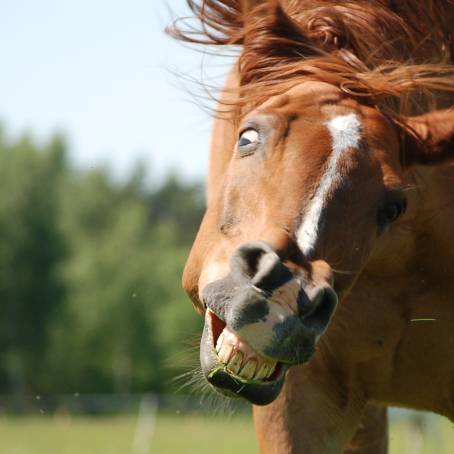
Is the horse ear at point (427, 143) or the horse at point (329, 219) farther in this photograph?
the horse ear at point (427, 143)

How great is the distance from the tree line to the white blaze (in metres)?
35.9

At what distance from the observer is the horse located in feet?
12.0

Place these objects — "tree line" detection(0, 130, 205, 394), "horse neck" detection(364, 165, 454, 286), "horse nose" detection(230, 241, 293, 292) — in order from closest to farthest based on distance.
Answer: "horse nose" detection(230, 241, 293, 292), "horse neck" detection(364, 165, 454, 286), "tree line" detection(0, 130, 205, 394)

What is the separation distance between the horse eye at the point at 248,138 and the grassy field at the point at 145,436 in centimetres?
1142

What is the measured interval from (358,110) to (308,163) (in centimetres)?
44

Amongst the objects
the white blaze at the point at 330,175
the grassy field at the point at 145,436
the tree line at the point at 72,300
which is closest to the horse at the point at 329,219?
the white blaze at the point at 330,175

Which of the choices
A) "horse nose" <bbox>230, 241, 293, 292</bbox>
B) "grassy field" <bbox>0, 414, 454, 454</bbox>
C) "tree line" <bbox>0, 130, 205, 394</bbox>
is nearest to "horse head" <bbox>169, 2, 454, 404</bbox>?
"horse nose" <bbox>230, 241, 293, 292</bbox>

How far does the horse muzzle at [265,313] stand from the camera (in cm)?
352

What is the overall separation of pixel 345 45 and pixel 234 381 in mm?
1742

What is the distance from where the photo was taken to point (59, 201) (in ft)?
199

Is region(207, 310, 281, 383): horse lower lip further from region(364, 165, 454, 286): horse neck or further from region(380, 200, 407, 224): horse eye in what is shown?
region(364, 165, 454, 286): horse neck

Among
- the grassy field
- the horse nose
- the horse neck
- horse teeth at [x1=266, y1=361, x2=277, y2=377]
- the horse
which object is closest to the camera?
the horse nose

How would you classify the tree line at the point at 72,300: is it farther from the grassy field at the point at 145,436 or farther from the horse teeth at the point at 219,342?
the horse teeth at the point at 219,342

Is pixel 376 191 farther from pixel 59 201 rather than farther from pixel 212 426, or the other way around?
pixel 59 201
